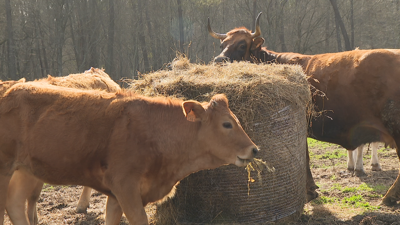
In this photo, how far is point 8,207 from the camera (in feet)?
14.8

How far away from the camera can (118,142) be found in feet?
12.2

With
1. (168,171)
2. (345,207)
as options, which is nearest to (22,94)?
(168,171)

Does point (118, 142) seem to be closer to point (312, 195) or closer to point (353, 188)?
point (312, 195)

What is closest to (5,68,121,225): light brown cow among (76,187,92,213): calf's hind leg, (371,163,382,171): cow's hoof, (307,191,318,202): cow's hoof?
(76,187,92,213): calf's hind leg

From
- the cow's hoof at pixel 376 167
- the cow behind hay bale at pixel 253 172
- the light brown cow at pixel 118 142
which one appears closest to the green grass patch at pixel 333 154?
the cow's hoof at pixel 376 167

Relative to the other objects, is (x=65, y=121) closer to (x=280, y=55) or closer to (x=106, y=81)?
(x=106, y=81)

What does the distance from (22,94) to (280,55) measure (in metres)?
4.97

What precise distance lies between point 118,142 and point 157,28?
1182 inches

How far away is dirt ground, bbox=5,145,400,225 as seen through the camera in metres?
5.01

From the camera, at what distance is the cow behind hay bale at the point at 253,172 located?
4656 millimetres

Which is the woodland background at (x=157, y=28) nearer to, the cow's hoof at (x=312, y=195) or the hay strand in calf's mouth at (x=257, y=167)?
the cow's hoof at (x=312, y=195)

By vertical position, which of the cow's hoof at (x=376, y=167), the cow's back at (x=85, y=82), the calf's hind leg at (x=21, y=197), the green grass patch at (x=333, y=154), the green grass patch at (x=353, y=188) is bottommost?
the green grass patch at (x=353, y=188)

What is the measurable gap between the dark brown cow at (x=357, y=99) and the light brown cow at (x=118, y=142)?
2.62 metres

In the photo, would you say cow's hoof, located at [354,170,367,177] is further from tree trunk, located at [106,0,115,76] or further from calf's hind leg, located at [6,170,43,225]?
tree trunk, located at [106,0,115,76]
